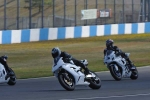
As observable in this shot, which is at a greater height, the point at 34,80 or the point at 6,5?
the point at 6,5

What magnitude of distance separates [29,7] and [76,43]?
17.8 feet

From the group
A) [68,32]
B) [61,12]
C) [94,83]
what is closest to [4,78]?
[94,83]

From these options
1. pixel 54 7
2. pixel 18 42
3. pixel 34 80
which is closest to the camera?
pixel 34 80

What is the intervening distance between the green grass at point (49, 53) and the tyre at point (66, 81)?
5.98 m

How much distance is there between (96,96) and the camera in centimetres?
1466

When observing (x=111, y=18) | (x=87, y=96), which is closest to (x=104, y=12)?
(x=111, y=18)

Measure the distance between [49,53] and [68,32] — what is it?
13855mm

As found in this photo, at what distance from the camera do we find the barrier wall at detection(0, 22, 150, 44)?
42.5 metres

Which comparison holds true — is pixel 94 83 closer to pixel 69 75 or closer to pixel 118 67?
pixel 69 75

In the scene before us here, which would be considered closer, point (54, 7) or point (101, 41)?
point (101, 41)

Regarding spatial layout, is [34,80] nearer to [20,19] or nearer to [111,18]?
[20,19]

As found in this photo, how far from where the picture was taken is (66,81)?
52.8 ft

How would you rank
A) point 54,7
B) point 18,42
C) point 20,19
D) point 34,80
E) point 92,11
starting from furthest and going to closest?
1. point 92,11
2. point 54,7
3. point 20,19
4. point 18,42
5. point 34,80

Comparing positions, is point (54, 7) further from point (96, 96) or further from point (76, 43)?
point (96, 96)
